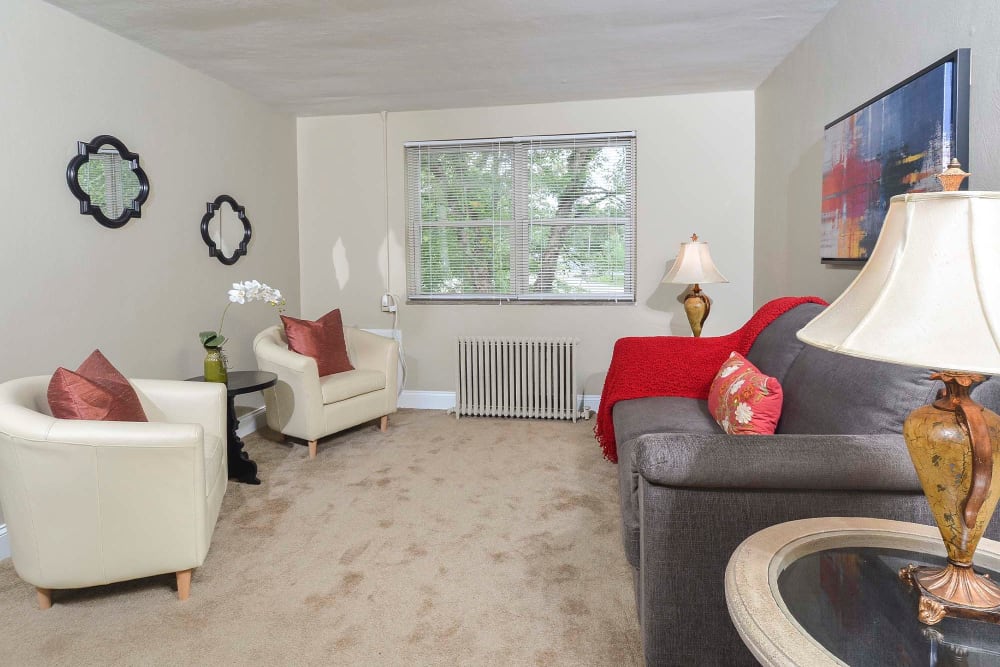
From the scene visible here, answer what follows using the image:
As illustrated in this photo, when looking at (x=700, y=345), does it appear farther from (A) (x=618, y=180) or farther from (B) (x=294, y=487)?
(B) (x=294, y=487)

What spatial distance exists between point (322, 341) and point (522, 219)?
5.90ft

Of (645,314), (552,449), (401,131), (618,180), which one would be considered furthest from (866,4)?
(401,131)

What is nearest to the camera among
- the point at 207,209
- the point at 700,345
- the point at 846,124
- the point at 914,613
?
the point at 914,613

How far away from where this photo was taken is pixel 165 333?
3.77 m

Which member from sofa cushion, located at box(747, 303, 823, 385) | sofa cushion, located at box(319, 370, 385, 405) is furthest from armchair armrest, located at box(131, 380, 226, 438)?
sofa cushion, located at box(747, 303, 823, 385)

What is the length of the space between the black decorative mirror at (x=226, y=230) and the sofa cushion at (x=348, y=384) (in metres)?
1.09

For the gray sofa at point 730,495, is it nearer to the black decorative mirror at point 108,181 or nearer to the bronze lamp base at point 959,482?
the bronze lamp base at point 959,482

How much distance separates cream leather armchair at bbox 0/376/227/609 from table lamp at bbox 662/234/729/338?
301cm

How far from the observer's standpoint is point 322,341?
14.0 feet

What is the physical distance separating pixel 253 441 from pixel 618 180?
3.20 meters

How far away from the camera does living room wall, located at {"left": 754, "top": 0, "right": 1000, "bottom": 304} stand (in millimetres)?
2014

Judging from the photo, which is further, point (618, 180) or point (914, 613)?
point (618, 180)

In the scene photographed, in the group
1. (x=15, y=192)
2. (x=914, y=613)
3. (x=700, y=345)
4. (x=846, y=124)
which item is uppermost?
(x=846, y=124)

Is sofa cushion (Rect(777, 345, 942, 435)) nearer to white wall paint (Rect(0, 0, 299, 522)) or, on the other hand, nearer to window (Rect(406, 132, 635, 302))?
window (Rect(406, 132, 635, 302))
